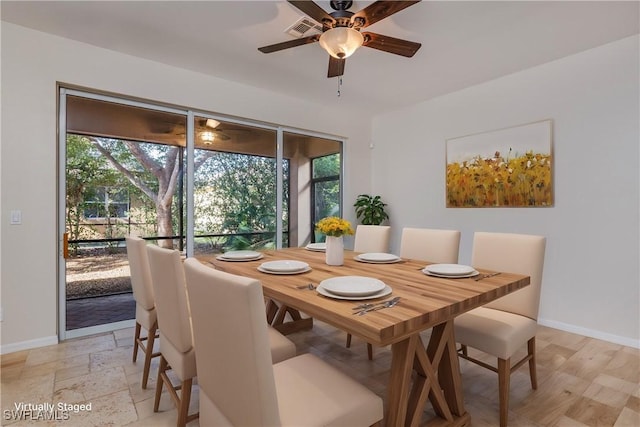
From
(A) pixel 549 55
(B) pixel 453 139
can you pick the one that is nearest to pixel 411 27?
(A) pixel 549 55

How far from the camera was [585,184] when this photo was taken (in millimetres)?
2840

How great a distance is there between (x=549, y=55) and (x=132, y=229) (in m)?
4.39

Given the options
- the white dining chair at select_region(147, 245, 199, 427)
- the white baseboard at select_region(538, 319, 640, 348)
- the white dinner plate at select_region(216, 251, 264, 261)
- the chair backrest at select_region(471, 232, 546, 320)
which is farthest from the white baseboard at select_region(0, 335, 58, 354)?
the white baseboard at select_region(538, 319, 640, 348)

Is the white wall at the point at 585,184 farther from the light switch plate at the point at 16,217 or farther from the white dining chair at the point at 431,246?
the light switch plate at the point at 16,217

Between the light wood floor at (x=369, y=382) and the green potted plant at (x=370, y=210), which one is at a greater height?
the green potted plant at (x=370, y=210)

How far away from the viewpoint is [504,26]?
2.45 metres

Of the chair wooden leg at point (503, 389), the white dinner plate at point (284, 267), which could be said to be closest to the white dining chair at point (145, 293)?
the white dinner plate at point (284, 267)

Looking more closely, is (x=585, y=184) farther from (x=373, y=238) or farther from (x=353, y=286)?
(x=353, y=286)

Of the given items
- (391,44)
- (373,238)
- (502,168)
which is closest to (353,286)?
(373,238)

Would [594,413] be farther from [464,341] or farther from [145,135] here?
[145,135]

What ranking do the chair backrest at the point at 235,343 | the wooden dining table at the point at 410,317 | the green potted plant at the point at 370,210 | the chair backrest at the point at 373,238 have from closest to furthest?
the chair backrest at the point at 235,343, the wooden dining table at the point at 410,317, the chair backrest at the point at 373,238, the green potted plant at the point at 370,210

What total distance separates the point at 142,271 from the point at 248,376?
135 centimetres

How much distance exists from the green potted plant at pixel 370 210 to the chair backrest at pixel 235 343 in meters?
3.64

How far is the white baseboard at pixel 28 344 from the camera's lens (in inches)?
96.2
